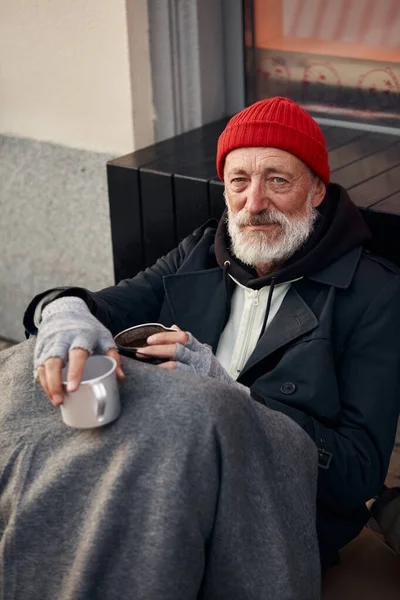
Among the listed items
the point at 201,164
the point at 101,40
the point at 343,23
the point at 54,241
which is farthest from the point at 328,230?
the point at 54,241

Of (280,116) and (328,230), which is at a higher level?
(280,116)

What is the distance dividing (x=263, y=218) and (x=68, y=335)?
77 centimetres

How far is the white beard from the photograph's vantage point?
278cm

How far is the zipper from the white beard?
0.35 feet

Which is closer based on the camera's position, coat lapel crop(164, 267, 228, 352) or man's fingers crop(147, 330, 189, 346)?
man's fingers crop(147, 330, 189, 346)

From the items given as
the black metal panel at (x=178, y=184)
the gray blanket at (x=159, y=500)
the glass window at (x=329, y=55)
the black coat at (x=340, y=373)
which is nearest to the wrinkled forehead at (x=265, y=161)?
the black coat at (x=340, y=373)

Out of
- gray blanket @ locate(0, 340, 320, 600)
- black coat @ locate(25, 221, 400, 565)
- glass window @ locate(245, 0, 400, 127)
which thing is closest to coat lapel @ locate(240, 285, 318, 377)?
black coat @ locate(25, 221, 400, 565)

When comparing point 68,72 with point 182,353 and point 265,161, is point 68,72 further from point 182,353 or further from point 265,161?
point 182,353

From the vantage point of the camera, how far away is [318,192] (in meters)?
2.90

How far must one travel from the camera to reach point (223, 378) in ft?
8.03

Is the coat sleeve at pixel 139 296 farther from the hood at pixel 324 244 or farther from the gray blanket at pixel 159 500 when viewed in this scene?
the gray blanket at pixel 159 500

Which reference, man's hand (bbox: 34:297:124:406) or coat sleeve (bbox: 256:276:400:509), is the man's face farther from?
man's hand (bbox: 34:297:124:406)

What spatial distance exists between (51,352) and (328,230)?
3.08 ft

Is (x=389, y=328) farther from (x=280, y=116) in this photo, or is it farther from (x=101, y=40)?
(x=101, y=40)
